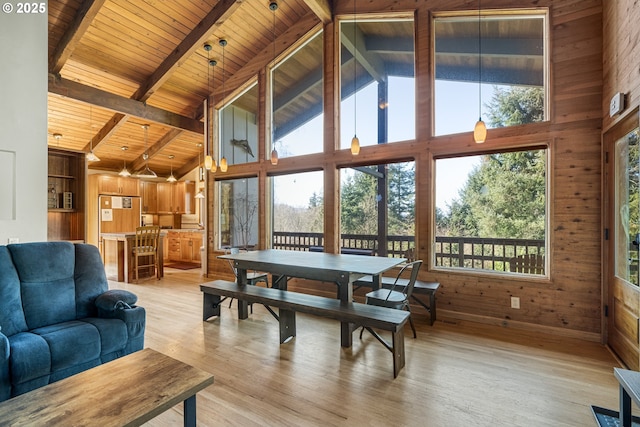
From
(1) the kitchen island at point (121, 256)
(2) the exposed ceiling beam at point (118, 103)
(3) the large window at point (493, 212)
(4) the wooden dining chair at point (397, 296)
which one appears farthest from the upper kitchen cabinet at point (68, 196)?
(3) the large window at point (493, 212)

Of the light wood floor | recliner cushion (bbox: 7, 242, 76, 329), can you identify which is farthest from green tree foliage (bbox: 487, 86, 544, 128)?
recliner cushion (bbox: 7, 242, 76, 329)

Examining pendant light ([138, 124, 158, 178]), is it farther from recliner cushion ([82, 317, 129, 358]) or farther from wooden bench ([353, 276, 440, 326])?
wooden bench ([353, 276, 440, 326])

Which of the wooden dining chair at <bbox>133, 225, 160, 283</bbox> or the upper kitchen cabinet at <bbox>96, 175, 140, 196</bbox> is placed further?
the upper kitchen cabinet at <bbox>96, 175, 140, 196</bbox>

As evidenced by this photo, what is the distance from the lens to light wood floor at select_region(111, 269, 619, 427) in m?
1.96

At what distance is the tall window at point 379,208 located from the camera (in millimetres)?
4270

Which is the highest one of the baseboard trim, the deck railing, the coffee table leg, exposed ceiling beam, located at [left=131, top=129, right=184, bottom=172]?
exposed ceiling beam, located at [left=131, top=129, right=184, bottom=172]

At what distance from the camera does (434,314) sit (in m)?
3.65

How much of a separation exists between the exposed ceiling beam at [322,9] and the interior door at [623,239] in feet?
12.9

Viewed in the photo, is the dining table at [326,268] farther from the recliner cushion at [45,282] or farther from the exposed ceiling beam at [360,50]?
the exposed ceiling beam at [360,50]

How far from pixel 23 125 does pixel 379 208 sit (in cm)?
418

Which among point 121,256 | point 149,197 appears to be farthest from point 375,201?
point 149,197

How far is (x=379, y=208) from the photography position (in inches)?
178

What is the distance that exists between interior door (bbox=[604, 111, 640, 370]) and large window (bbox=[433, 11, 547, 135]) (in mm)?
885

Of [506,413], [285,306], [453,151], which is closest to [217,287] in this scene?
[285,306]
